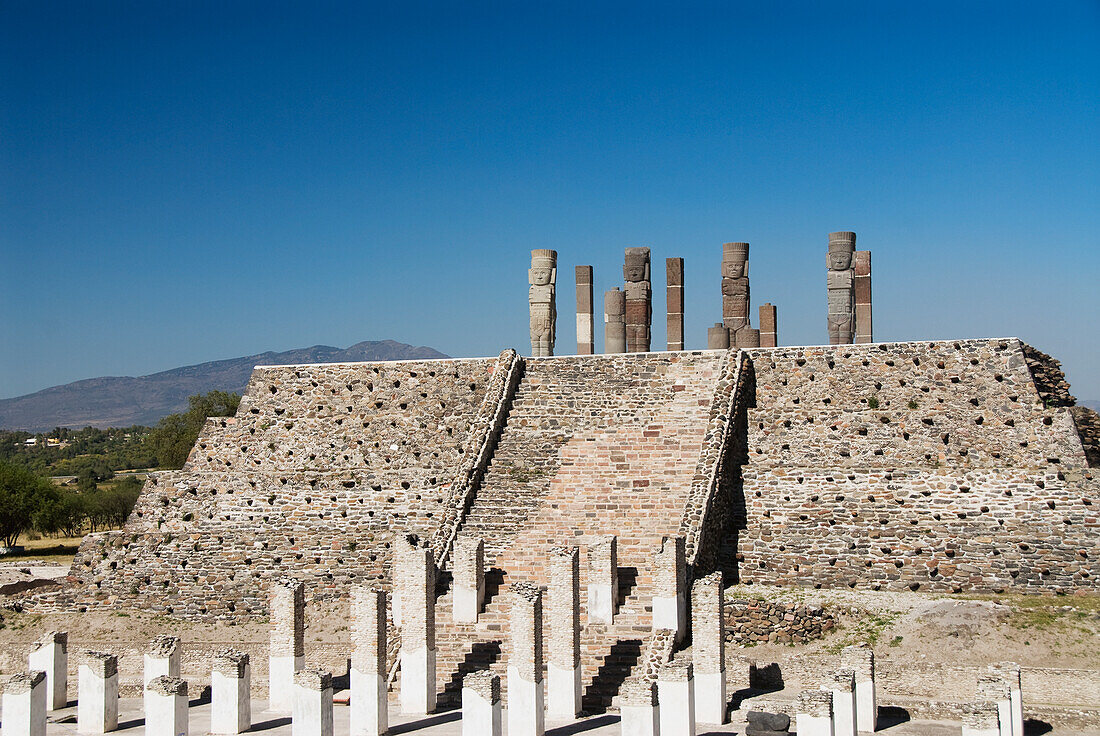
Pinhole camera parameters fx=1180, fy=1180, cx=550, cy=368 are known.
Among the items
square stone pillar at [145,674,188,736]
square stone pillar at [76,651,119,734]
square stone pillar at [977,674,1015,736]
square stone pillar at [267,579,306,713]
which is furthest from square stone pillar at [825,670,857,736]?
square stone pillar at [76,651,119,734]

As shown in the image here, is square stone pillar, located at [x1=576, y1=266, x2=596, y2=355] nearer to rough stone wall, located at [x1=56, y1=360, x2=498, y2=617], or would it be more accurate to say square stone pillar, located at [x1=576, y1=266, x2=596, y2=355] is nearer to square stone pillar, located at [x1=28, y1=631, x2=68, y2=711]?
rough stone wall, located at [x1=56, y1=360, x2=498, y2=617]

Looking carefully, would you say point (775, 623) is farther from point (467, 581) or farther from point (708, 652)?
point (467, 581)

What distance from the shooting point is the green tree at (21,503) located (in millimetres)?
45469

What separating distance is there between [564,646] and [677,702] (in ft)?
7.99

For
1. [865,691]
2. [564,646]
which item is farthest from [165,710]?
[865,691]

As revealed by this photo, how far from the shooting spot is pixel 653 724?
16.5 metres

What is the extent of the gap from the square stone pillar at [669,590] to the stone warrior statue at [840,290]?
11.2 metres

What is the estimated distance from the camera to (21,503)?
45750 mm

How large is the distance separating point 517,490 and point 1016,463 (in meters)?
9.98

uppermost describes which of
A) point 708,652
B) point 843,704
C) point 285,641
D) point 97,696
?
point 708,652

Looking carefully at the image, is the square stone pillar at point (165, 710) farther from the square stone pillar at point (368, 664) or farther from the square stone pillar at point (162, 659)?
the square stone pillar at point (368, 664)

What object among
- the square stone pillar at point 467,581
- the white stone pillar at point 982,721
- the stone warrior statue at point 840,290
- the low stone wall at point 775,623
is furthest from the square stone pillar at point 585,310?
the white stone pillar at point 982,721

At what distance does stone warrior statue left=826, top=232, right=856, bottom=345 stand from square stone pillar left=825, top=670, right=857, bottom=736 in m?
13.8

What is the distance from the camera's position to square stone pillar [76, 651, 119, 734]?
19422 millimetres
